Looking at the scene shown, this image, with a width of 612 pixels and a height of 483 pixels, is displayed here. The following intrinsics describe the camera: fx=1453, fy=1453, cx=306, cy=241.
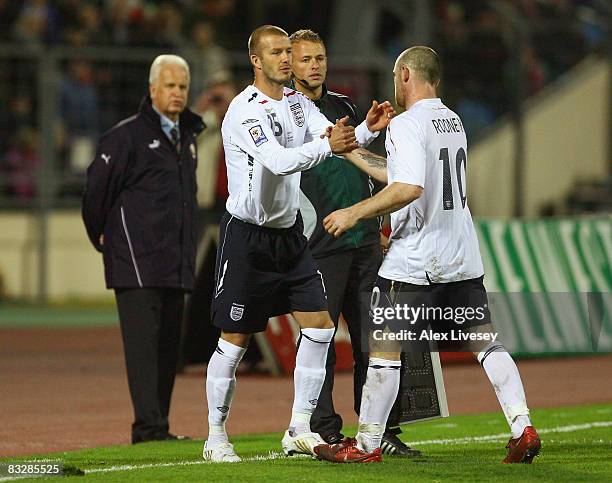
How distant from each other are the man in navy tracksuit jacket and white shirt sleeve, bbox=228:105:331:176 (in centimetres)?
216

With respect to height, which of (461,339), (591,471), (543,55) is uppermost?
(543,55)

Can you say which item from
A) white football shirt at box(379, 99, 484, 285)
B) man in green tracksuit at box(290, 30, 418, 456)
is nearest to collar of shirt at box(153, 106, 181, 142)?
man in green tracksuit at box(290, 30, 418, 456)

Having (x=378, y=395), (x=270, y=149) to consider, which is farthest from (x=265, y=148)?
(x=378, y=395)

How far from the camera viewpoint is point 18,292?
2139 cm

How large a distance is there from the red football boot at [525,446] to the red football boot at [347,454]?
0.74 meters

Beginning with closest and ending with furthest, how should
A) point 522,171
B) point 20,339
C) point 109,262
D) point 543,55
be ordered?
1. point 109,262
2. point 20,339
3. point 522,171
4. point 543,55

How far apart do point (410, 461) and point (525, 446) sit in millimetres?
747

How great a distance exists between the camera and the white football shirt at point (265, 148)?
7.79 metres

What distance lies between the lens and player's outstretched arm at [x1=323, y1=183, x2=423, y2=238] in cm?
750

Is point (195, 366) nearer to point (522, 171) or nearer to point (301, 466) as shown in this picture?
point (301, 466)

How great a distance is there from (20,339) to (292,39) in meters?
9.41

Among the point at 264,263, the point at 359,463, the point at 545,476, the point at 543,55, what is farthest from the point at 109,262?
the point at 543,55

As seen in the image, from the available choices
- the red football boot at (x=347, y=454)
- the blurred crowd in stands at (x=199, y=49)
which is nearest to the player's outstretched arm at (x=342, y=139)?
the red football boot at (x=347, y=454)

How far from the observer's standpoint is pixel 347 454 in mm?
7922
